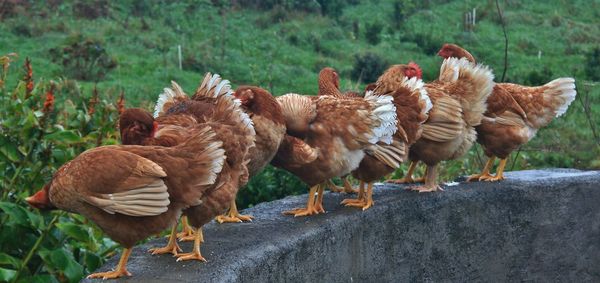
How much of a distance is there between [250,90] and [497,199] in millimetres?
1508

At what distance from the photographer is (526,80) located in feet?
48.1

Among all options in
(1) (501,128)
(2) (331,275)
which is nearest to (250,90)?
(2) (331,275)

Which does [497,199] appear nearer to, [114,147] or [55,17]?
[114,147]

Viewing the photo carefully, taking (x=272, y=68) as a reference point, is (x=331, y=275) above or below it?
above

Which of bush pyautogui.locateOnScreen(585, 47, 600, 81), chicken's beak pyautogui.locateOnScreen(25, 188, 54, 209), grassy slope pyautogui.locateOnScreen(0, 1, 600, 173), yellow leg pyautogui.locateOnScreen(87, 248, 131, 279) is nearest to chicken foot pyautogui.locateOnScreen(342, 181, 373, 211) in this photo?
yellow leg pyautogui.locateOnScreen(87, 248, 131, 279)

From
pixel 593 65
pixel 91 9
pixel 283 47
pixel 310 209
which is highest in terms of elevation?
pixel 310 209

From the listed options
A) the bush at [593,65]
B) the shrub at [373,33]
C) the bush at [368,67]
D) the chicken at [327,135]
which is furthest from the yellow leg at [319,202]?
the shrub at [373,33]

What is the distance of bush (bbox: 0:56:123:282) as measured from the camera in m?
3.81

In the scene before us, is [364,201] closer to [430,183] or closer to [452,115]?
[430,183]

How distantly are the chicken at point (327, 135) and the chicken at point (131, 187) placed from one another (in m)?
0.89

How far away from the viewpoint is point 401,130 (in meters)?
4.55

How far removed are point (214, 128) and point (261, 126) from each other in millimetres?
469

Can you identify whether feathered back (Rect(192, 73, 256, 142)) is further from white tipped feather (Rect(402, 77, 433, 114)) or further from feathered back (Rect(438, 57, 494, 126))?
feathered back (Rect(438, 57, 494, 126))

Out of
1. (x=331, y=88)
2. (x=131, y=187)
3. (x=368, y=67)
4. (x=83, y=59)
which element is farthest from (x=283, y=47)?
(x=131, y=187)
